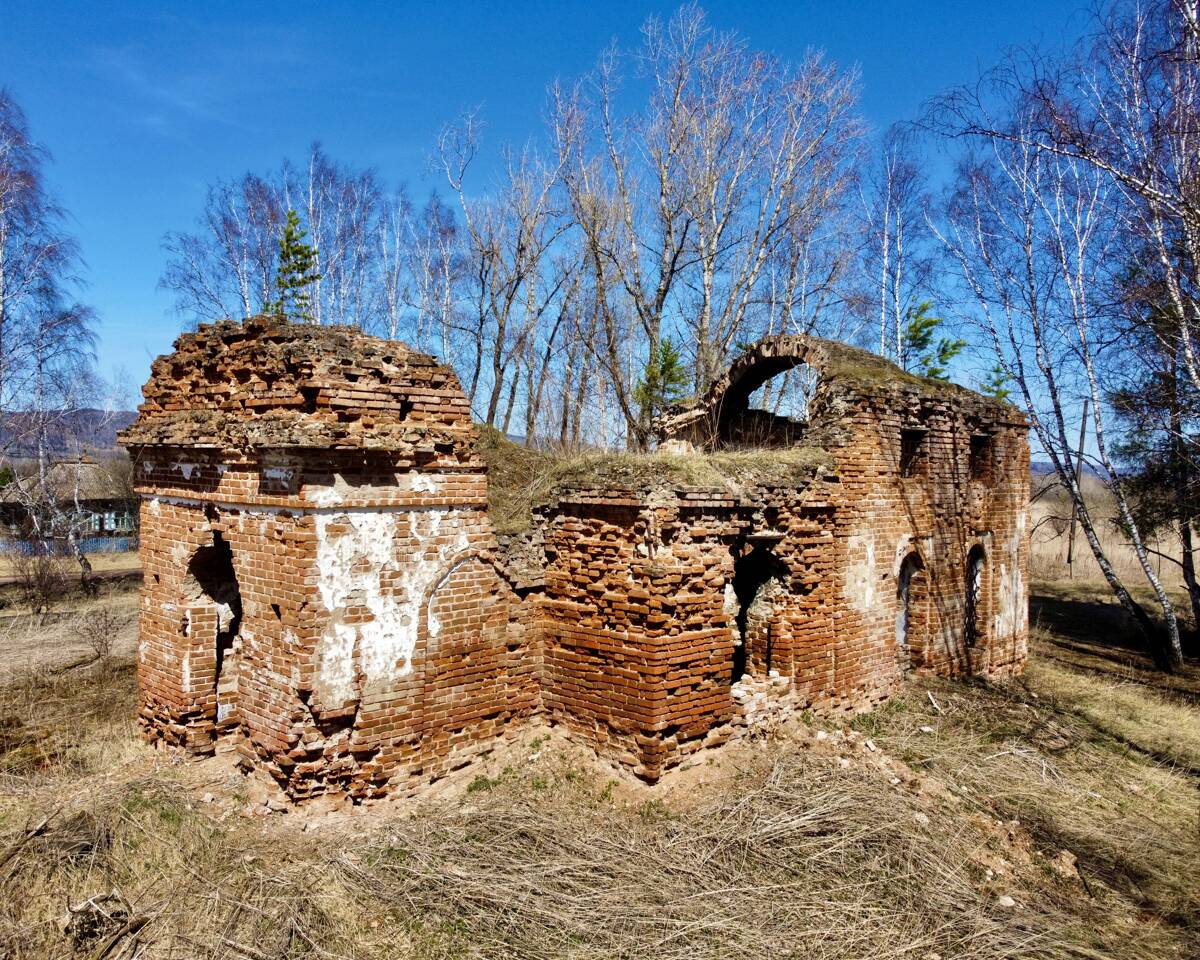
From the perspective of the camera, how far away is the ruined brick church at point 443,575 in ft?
19.5

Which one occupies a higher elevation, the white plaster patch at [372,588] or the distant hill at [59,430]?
the distant hill at [59,430]

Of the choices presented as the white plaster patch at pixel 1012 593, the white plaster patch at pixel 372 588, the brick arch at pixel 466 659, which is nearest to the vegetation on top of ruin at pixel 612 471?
the brick arch at pixel 466 659

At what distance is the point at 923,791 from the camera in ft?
21.7

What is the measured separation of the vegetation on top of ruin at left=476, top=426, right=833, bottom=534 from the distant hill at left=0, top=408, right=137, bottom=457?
981cm

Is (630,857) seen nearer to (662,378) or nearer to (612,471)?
(612,471)

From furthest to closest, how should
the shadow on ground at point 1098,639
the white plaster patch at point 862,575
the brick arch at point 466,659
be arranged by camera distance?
the shadow on ground at point 1098,639 → the white plaster patch at point 862,575 → the brick arch at point 466,659

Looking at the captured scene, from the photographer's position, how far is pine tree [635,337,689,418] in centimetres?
1509

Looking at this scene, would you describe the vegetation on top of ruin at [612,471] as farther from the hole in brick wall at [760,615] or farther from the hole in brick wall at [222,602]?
the hole in brick wall at [222,602]

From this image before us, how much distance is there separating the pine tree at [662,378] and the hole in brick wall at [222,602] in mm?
9121

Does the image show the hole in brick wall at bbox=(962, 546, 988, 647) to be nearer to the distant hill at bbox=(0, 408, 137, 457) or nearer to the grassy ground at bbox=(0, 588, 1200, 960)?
the grassy ground at bbox=(0, 588, 1200, 960)

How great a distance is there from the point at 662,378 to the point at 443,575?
9.69 metres

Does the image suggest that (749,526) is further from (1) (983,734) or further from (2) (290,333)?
(2) (290,333)

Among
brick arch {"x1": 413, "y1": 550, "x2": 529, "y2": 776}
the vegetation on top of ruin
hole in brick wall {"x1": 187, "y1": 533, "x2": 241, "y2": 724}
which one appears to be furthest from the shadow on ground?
hole in brick wall {"x1": 187, "y1": 533, "x2": 241, "y2": 724}

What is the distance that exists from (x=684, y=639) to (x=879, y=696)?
328 cm
